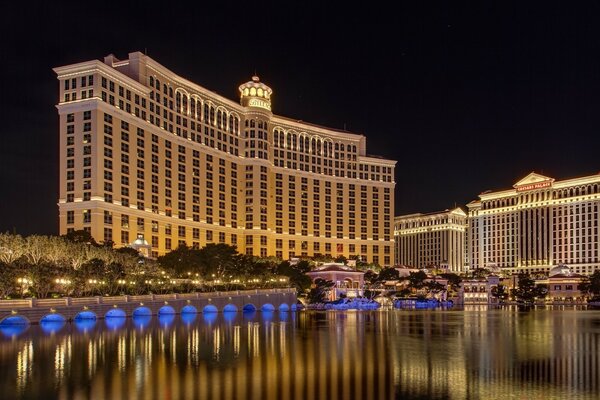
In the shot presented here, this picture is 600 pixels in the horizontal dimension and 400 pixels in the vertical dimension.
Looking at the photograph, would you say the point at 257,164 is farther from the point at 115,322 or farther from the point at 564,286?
the point at 564,286

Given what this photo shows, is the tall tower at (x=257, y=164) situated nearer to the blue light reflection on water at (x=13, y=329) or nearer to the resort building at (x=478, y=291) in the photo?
the resort building at (x=478, y=291)

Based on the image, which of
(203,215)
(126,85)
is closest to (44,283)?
(126,85)

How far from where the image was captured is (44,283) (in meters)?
72.4

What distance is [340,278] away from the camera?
519 ft

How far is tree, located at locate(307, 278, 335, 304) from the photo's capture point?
480 feet

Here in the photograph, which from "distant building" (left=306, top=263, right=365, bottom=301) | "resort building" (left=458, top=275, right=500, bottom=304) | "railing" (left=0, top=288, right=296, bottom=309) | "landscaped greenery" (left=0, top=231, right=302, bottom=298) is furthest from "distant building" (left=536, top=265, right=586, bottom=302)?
"railing" (left=0, top=288, right=296, bottom=309)

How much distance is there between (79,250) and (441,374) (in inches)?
2450

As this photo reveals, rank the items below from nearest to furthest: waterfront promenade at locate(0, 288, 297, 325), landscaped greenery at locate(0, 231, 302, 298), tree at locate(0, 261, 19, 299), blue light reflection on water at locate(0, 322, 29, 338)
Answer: blue light reflection on water at locate(0, 322, 29, 338) → waterfront promenade at locate(0, 288, 297, 325) → tree at locate(0, 261, 19, 299) → landscaped greenery at locate(0, 231, 302, 298)

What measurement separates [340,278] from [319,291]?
11.9m

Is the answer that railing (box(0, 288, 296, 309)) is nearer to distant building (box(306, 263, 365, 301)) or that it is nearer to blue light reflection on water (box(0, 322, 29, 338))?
blue light reflection on water (box(0, 322, 29, 338))

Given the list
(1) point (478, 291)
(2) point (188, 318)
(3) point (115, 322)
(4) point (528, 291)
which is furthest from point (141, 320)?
(1) point (478, 291)

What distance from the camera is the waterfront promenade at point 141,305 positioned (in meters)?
66.9

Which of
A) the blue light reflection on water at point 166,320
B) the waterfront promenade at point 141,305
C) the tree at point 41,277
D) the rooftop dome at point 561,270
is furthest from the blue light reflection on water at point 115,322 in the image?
the rooftop dome at point 561,270

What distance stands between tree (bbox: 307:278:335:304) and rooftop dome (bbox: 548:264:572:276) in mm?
81927
